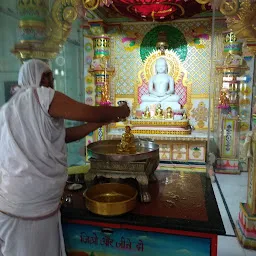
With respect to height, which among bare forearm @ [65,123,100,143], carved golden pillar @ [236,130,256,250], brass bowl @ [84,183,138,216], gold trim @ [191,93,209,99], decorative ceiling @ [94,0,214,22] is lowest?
carved golden pillar @ [236,130,256,250]

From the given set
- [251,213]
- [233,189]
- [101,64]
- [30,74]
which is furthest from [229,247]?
[101,64]

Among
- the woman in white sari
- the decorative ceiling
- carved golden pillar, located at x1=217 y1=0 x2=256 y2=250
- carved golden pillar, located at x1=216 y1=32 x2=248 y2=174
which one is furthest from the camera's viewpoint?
carved golden pillar, located at x1=216 y1=32 x2=248 y2=174

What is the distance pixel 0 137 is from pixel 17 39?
105 inches

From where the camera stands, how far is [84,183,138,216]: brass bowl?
165 cm

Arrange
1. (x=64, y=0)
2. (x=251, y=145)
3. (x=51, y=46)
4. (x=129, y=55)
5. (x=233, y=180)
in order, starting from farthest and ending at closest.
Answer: (x=129, y=55), (x=233, y=180), (x=51, y=46), (x=251, y=145), (x=64, y=0)

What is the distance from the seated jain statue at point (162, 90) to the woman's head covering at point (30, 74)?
4916 millimetres

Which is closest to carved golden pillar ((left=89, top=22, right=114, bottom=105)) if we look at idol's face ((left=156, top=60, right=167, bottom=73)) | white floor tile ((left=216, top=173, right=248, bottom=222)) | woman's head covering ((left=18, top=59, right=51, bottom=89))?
idol's face ((left=156, top=60, right=167, bottom=73))

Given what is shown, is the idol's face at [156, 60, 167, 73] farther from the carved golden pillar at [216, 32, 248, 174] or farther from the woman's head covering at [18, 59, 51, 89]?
the woman's head covering at [18, 59, 51, 89]

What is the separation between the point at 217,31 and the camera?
6.00 metres

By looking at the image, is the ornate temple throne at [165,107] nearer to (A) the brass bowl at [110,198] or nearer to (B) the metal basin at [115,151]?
(B) the metal basin at [115,151]

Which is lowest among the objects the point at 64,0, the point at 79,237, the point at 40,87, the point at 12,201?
the point at 79,237

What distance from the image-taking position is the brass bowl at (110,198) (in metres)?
1.65

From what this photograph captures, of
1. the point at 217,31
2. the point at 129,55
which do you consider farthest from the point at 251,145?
the point at 129,55

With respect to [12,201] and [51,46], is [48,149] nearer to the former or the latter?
[12,201]
